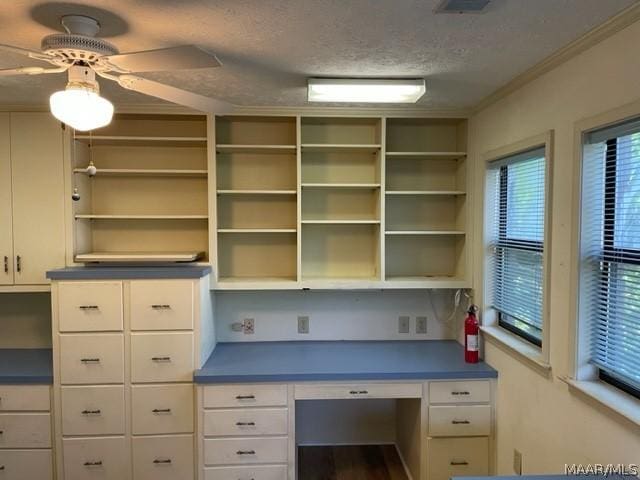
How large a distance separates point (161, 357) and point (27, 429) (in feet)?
2.90

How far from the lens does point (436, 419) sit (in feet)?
8.05

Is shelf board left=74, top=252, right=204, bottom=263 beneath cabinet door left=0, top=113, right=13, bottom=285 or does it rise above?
beneath

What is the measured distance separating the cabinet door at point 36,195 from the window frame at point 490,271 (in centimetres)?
268

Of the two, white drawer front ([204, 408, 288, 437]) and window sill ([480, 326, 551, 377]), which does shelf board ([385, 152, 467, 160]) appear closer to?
window sill ([480, 326, 551, 377])

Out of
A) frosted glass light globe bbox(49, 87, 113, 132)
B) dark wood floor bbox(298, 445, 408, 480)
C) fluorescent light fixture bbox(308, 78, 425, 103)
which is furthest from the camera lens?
dark wood floor bbox(298, 445, 408, 480)

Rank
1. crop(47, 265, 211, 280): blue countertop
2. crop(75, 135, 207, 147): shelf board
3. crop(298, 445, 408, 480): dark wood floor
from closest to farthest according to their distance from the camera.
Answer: crop(47, 265, 211, 280): blue countertop < crop(75, 135, 207, 147): shelf board < crop(298, 445, 408, 480): dark wood floor

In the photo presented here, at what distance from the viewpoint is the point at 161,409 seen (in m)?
2.43

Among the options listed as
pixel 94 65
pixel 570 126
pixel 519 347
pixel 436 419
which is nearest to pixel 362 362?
pixel 436 419

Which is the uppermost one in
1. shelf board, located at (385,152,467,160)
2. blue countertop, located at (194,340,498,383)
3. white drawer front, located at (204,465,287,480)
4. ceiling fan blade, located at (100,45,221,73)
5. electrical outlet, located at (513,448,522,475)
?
ceiling fan blade, located at (100,45,221,73)

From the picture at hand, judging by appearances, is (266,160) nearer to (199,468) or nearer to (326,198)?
(326,198)

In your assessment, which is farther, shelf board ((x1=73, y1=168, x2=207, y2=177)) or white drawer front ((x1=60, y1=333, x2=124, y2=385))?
shelf board ((x1=73, y1=168, x2=207, y2=177))

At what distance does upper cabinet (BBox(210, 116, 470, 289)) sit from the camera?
9.82 ft

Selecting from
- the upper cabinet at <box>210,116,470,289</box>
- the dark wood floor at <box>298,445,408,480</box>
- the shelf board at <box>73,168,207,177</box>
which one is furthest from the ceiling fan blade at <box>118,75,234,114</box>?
the dark wood floor at <box>298,445,408,480</box>

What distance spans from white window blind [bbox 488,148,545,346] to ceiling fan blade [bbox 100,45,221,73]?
1.64m
